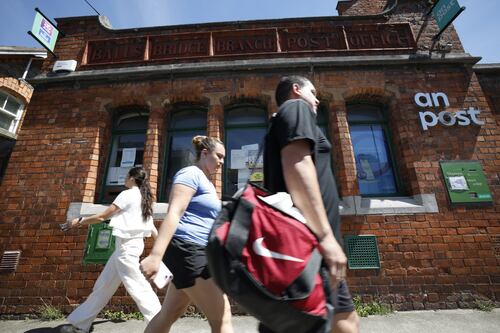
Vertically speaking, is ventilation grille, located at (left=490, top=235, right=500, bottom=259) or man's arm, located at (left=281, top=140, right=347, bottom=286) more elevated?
man's arm, located at (left=281, top=140, right=347, bottom=286)

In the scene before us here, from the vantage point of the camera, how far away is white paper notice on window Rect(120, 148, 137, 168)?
16.9ft

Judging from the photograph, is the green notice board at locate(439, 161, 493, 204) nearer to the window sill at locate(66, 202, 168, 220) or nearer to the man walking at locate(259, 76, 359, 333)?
the man walking at locate(259, 76, 359, 333)

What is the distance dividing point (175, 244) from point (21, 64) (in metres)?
13.1

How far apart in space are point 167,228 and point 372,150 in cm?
450

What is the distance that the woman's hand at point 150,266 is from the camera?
1528 mm

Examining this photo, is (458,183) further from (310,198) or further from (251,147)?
(310,198)

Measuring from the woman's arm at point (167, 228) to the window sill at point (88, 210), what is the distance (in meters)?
2.78

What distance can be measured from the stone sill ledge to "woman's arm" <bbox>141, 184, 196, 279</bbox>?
275cm

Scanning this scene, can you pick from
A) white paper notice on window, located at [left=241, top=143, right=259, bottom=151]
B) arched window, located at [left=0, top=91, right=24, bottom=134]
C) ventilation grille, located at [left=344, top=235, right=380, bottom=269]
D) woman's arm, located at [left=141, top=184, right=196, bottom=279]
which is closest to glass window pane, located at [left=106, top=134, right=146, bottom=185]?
white paper notice on window, located at [left=241, top=143, right=259, bottom=151]

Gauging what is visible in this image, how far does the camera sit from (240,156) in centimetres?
505

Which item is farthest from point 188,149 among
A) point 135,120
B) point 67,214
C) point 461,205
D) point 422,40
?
point 422,40

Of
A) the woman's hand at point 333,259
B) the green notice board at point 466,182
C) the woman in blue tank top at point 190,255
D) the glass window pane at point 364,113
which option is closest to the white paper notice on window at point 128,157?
the woman in blue tank top at point 190,255

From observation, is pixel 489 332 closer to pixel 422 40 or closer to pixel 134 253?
pixel 134 253

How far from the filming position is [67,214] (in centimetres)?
450
